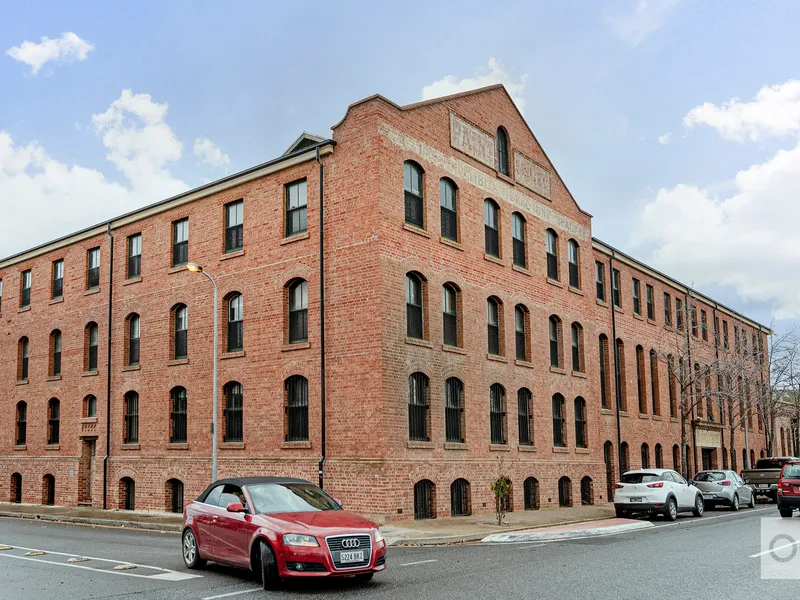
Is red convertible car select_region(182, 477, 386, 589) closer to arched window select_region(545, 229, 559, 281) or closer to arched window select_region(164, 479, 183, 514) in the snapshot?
arched window select_region(164, 479, 183, 514)

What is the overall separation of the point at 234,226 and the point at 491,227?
28.1 ft

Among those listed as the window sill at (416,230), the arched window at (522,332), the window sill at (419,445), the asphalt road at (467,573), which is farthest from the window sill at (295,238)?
the asphalt road at (467,573)

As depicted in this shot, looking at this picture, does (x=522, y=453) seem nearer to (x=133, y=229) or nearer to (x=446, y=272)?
(x=446, y=272)

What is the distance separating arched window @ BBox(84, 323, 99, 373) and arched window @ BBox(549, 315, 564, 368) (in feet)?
56.4

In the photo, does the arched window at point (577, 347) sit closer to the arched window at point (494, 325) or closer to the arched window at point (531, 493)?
the arched window at point (494, 325)

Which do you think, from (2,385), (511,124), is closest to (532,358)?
(511,124)

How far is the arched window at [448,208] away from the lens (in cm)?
2608

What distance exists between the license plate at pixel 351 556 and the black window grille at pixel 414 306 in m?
12.9

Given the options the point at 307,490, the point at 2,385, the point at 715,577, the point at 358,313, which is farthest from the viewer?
the point at 2,385

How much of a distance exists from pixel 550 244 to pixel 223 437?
1408cm

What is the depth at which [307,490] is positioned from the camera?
12.9 m

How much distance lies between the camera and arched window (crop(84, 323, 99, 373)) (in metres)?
31.8

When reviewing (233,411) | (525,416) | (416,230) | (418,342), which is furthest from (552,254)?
(233,411)

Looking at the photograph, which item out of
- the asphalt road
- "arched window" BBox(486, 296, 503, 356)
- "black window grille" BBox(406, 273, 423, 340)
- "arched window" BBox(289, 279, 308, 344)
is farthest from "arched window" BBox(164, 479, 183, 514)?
"arched window" BBox(486, 296, 503, 356)
